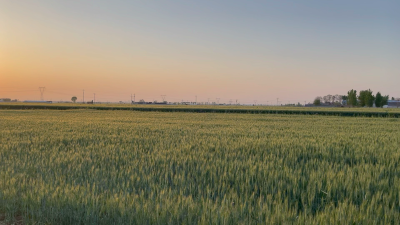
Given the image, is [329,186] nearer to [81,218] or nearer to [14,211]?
[81,218]

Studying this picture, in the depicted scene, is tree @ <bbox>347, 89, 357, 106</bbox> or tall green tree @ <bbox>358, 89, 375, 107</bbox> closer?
tall green tree @ <bbox>358, 89, 375, 107</bbox>

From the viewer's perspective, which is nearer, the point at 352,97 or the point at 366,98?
the point at 366,98

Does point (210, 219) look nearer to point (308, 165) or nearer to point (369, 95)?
point (308, 165)

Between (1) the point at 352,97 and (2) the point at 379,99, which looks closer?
(2) the point at 379,99

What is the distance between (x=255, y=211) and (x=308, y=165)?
11.4 feet

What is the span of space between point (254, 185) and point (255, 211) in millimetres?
1257

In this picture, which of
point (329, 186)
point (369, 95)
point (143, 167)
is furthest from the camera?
point (369, 95)

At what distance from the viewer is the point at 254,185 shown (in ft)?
15.3

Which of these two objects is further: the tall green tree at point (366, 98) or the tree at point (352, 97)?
the tree at point (352, 97)

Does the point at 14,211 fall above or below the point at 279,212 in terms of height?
below

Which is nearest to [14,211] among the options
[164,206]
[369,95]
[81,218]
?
[81,218]

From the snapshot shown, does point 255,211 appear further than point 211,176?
No

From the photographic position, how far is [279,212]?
316 centimetres

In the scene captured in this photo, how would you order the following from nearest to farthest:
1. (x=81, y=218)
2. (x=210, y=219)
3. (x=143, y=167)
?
(x=210, y=219) < (x=81, y=218) < (x=143, y=167)
